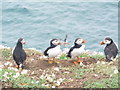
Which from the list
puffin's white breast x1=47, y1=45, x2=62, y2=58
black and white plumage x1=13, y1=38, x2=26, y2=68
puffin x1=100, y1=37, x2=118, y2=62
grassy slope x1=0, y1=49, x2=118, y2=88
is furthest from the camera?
puffin x1=100, y1=37, x2=118, y2=62

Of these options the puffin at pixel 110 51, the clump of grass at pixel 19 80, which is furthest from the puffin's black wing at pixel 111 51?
the clump of grass at pixel 19 80

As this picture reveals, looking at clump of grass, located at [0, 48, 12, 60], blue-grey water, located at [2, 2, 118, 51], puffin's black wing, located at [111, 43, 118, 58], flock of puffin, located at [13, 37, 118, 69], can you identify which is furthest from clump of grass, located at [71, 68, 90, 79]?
blue-grey water, located at [2, 2, 118, 51]

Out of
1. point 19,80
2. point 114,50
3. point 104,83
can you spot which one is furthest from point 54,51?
point 104,83

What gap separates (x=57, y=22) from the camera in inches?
1378

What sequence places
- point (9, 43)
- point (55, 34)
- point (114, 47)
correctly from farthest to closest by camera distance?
point (55, 34), point (9, 43), point (114, 47)

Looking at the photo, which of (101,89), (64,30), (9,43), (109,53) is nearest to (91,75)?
(101,89)

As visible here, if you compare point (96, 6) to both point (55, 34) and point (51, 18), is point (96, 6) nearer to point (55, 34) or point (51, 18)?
point (51, 18)

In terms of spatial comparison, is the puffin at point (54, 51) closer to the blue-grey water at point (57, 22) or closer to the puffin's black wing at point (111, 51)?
the puffin's black wing at point (111, 51)

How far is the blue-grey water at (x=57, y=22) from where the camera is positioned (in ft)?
102

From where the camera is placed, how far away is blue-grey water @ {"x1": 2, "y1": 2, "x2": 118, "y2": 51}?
1219 inches

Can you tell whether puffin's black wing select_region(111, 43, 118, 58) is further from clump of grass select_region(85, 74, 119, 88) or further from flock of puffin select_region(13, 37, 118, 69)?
clump of grass select_region(85, 74, 119, 88)

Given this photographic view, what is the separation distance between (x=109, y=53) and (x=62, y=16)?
19.8 metres

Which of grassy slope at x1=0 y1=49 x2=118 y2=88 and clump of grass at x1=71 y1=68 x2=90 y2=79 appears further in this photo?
clump of grass at x1=71 y1=68 x2=90 y2=79

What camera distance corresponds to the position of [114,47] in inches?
699
